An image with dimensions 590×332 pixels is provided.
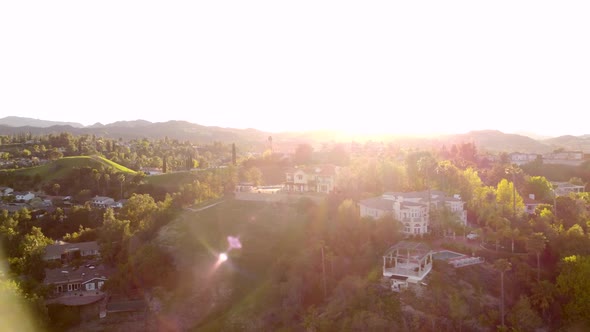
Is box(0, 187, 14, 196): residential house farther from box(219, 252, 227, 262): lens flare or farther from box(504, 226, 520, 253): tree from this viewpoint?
box(504, 226, 520, 253): tree

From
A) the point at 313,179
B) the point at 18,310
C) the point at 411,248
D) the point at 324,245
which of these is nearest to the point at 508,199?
the point at 411,248

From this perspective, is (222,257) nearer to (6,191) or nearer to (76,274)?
(76,274)

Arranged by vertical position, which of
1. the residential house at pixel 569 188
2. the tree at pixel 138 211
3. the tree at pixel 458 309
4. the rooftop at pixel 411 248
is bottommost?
the tree at pixel 458 309

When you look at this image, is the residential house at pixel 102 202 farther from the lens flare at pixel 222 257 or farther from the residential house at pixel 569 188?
the residential house at pixel 569 188

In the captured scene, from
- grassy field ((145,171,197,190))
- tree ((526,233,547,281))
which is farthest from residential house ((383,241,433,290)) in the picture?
grassy field ((145,171,197,190))

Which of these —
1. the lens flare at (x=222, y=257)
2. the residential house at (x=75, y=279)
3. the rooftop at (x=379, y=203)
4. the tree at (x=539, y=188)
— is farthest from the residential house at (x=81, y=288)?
the tree at (x=539, y=188)

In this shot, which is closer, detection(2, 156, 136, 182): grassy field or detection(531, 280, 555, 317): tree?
detection(531, 280, 555, 317): tree
